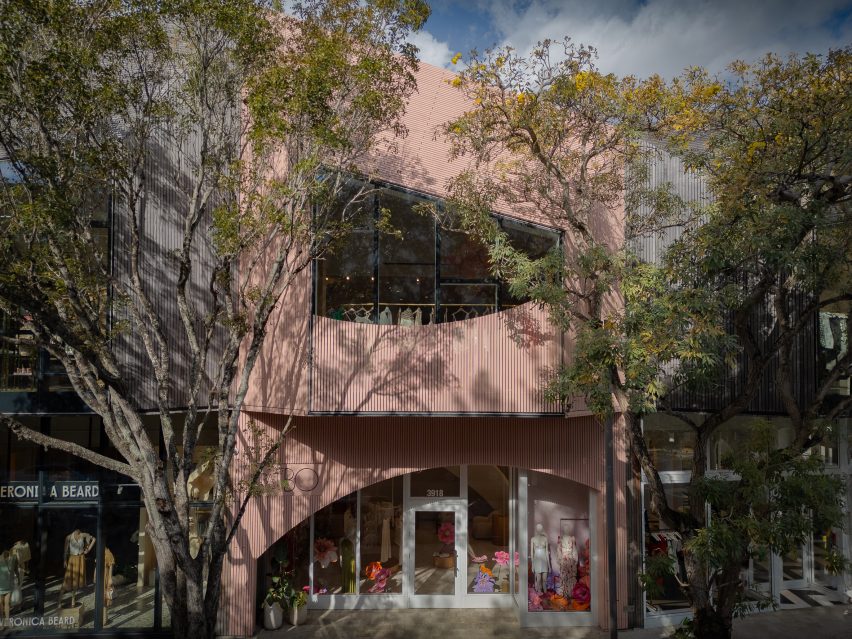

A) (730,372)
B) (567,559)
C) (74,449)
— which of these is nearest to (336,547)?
(567,559)

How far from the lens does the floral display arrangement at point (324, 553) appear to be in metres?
12.3

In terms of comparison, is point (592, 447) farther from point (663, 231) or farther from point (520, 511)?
point (663, 231)

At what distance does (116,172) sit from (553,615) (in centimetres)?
984

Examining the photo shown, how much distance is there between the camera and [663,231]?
37.7 ft

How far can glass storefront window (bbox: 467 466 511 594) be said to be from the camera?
41.1 ft

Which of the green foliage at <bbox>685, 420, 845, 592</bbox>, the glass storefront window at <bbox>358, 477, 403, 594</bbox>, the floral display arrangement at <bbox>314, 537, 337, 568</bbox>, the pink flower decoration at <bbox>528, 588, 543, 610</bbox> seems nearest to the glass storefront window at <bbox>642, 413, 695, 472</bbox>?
the pink flower decoration at <bbox>528, 588, 543, 610</bbox>

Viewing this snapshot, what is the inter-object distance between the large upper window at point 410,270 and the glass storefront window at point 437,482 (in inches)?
133

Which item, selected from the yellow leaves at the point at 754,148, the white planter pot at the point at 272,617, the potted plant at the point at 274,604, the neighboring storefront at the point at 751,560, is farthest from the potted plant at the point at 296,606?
the yellow leaves at the point at 754,148

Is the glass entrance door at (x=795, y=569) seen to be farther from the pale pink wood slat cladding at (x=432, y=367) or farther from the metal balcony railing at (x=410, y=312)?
the metal balcony railing at (x=410, y=312)

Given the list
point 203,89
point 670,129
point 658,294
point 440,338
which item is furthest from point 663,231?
point 203,89

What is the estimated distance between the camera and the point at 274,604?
11.3 m

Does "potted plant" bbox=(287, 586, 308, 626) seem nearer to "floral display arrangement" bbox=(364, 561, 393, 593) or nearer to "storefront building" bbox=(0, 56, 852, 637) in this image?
"storefront building" bbox=(0, 56, 852, 637)

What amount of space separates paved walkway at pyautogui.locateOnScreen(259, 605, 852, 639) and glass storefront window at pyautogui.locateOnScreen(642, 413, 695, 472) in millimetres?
2814

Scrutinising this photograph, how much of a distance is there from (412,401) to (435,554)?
3900mm
